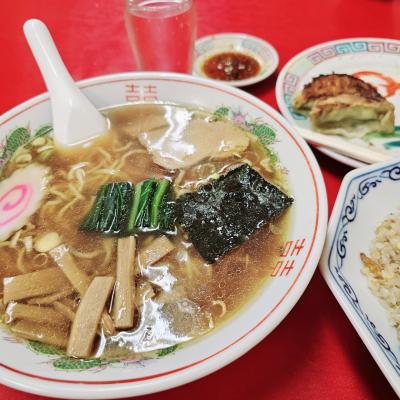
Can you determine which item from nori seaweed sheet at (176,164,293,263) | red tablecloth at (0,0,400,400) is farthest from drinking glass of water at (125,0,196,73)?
nori seaweed sheet at (176,164,293,263)

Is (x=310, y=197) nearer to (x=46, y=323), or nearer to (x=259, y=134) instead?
(x=259, y=134)

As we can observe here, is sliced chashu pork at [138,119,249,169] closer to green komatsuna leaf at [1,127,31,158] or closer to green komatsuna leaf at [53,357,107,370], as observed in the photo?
green komatsuna leaf at [1,127,31,158]

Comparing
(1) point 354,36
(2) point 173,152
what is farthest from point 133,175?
(1) point 354,36

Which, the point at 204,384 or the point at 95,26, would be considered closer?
the point at 204,384

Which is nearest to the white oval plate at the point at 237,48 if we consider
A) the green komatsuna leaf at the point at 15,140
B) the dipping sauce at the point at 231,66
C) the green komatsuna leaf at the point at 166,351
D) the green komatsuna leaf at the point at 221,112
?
the dipping sauce at the point at 231,66

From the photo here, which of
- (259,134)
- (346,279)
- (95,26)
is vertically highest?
(95,26)

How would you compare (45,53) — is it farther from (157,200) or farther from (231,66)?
(231,66)
